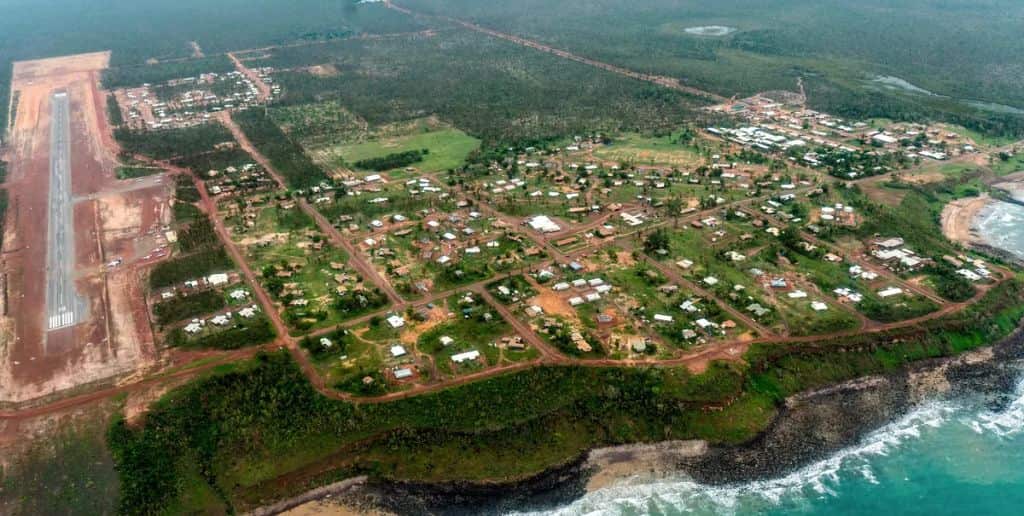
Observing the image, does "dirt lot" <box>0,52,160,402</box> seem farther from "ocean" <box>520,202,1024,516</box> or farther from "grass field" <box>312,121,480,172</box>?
"ocean" <box>520,202,1024,516</box>

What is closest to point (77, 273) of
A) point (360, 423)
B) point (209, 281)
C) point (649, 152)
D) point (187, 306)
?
point (209, 281)

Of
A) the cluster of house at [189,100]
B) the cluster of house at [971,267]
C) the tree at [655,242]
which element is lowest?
the cluster of house at [971,267]

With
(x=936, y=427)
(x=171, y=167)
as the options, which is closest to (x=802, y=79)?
(x=936, y=427)

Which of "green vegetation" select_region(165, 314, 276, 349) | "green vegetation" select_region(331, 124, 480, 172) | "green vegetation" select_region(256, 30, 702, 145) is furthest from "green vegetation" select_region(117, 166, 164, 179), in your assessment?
"green vegetation" select_region(165, 314, 276, 349)

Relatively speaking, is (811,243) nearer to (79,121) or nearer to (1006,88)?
(1006,88)

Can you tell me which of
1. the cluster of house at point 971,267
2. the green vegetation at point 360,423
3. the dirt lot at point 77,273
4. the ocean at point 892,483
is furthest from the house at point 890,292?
the dirt lot at point 77,273

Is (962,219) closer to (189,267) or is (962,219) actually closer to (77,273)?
(189,267)

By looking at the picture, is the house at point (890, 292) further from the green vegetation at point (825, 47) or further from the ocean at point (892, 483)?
the green vegetation at point (825, 47)
